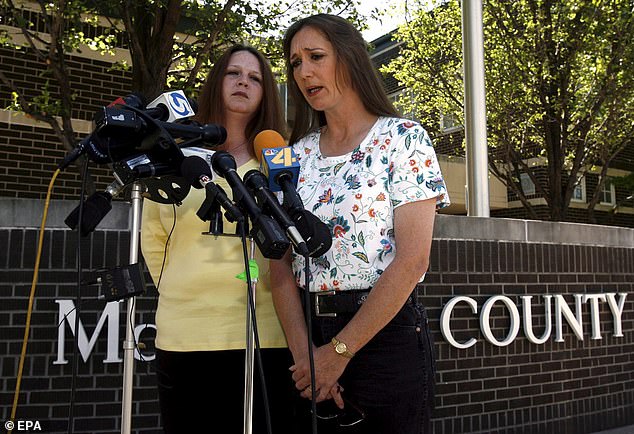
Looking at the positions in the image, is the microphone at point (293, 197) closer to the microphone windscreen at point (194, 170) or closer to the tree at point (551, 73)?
the microphone windscreen at point (194, 170)

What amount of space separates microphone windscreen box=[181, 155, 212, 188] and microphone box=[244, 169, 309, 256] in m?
0.13

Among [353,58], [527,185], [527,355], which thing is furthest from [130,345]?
→ [527,185]

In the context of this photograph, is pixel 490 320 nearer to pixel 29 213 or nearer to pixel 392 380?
pixel 392 380

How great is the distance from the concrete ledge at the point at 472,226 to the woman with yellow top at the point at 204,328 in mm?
1924

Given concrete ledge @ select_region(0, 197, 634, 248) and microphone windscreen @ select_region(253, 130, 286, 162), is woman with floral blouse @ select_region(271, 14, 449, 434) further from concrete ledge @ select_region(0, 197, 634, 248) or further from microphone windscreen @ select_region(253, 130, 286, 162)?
concrete ledge @ select_region(0, 197, 634, 248)

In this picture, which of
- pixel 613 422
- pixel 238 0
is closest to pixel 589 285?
pixel 613 422

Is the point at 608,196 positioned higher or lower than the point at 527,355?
higher

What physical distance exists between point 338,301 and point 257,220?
650 mm

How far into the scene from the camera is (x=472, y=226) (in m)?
5.36

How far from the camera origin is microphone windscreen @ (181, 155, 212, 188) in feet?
6.09

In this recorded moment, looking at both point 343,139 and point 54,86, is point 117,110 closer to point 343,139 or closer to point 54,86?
point 343,139

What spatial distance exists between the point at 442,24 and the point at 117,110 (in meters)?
12.8

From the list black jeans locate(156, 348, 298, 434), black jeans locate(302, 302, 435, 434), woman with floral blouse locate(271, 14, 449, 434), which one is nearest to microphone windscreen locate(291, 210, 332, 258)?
woman with floral blouse locate(271, 14, 449, 434)

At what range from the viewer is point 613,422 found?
593 cm
